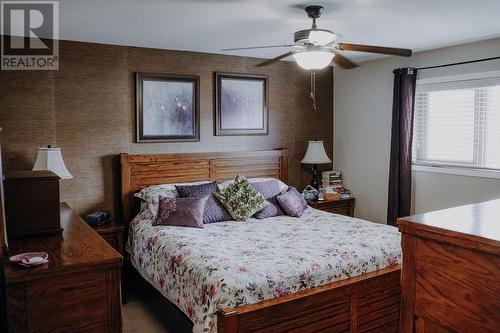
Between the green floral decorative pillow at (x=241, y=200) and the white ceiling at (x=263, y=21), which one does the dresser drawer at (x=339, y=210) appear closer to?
the green floral decorative pillow at (x=241, y=200)

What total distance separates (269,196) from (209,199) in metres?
0.67

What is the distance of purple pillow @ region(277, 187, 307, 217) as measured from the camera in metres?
4.26

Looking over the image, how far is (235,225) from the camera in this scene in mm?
3875

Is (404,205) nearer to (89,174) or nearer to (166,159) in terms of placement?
(166,159)

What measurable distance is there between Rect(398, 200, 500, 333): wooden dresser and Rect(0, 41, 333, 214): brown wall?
3583mm

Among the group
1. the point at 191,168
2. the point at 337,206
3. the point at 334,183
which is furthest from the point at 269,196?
the point at 334,183

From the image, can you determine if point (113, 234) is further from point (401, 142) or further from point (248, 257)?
point (401, 142)

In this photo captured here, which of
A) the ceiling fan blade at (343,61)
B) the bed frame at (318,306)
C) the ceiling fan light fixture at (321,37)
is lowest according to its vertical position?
the bed frame at (318,306)

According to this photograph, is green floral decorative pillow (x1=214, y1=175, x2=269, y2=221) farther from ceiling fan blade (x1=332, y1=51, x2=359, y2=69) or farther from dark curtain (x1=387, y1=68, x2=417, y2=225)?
ceiling fan blade (x1=332, y1=51, x2=359, y2=69)

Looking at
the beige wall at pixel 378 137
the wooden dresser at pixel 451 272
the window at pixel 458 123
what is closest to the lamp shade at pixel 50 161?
the wooden dresser at pixel 451 272

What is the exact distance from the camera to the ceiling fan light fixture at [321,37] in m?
2.84

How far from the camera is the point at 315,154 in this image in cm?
508

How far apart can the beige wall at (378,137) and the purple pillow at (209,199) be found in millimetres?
1948

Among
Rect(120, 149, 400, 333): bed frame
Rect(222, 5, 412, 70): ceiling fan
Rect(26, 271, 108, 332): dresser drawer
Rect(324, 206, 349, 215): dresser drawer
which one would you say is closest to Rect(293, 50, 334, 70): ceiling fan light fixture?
Rect(222, 5, 412, 70): ceiling fan
